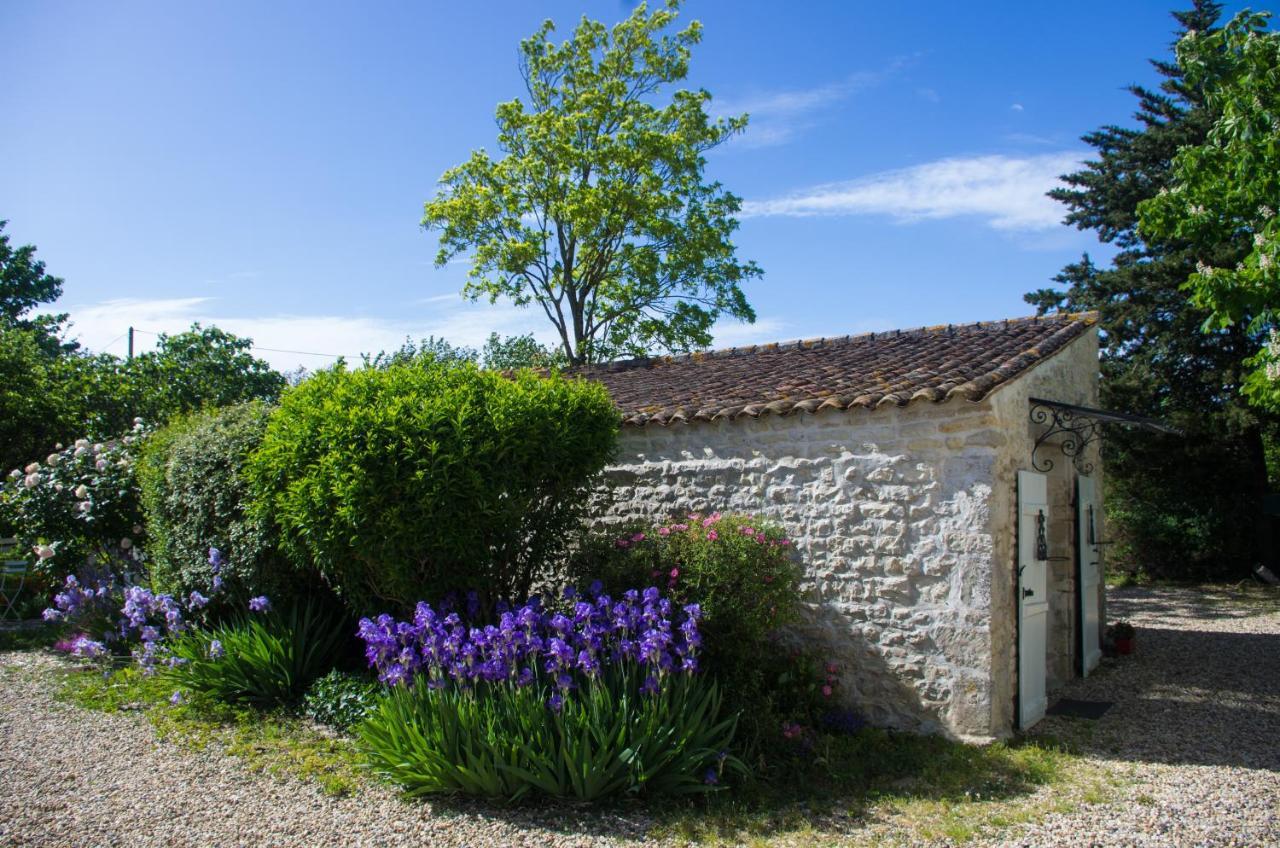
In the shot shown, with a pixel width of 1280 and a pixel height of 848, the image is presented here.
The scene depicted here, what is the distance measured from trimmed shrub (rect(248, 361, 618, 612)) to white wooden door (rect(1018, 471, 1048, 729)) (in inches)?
141

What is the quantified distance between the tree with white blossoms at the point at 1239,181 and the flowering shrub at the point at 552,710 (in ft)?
23.1

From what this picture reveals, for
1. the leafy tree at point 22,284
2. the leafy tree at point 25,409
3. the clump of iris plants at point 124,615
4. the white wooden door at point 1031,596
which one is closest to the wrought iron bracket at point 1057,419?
the white wooden door at point 1031,596

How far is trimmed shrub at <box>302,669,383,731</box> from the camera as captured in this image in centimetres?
679

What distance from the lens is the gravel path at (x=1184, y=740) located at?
495 centimetres

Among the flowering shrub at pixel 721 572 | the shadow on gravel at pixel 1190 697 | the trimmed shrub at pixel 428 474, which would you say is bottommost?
the shadow on gravel at pixel 1190 697

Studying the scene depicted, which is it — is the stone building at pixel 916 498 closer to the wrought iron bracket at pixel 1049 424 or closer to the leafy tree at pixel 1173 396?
the wrought iron bracket at pixel 1049 424

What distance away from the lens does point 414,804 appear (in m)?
5.27

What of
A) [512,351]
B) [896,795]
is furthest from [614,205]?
[896,795]

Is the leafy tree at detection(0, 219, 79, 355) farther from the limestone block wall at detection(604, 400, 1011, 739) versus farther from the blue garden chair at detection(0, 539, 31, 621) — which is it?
the limestone block wall at detection(604, 400, 1011, 739)

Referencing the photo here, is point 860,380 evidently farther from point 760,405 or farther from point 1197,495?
point 1197,495

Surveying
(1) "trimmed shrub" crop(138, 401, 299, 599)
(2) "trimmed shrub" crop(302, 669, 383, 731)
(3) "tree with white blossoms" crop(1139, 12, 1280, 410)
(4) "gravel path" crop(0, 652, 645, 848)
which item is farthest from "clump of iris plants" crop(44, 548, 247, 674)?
(3) "tree with white blossoms" crop(1139, 12, 1280, 410)

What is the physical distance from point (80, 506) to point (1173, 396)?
20.3 metres

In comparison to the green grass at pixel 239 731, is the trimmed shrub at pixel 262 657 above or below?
above

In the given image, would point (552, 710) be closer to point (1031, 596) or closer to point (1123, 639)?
point (1031, 596)
